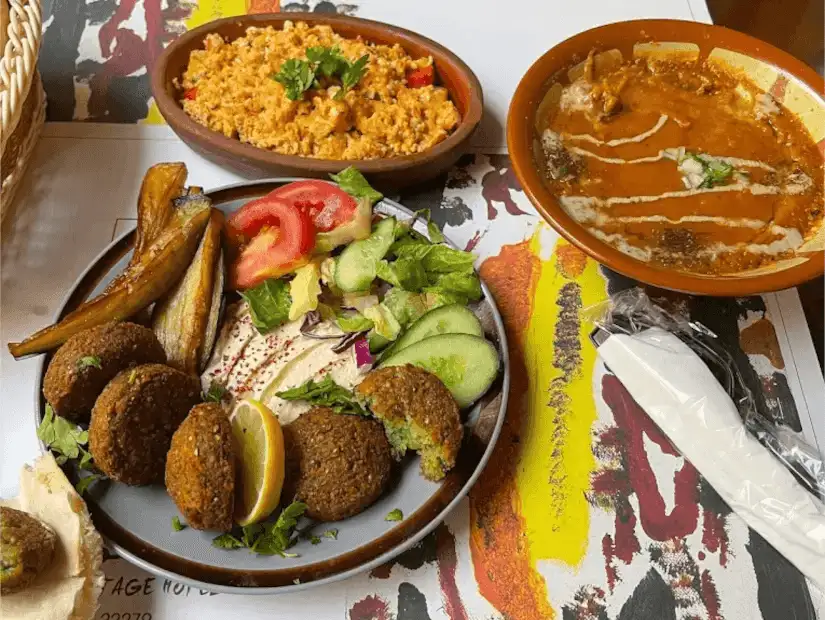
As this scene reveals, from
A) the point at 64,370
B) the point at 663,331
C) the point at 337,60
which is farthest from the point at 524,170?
the point at 64,370

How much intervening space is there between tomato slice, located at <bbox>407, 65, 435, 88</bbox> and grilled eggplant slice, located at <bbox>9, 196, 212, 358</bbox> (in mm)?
888

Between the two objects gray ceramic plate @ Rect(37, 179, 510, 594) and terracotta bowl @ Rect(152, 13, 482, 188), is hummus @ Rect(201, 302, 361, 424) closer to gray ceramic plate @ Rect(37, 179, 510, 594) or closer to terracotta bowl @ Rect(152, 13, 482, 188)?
gray ceramic plate @ Rect(37, 179, 510, 594)

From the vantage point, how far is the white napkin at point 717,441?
165 centimetres

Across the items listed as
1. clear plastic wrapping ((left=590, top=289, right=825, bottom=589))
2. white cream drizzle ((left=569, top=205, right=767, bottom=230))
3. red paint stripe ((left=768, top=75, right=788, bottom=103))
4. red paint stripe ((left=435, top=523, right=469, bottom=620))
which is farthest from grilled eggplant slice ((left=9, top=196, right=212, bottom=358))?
red paint stripe ((left=768, top=75, right=788, bottom=103))

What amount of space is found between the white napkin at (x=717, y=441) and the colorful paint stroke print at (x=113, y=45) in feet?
5.91

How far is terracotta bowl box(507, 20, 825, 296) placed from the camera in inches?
69.1

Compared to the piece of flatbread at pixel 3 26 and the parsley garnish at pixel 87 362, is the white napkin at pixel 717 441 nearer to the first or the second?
the parsley garnish at pixel 87 362

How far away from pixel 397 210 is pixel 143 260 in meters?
0.74

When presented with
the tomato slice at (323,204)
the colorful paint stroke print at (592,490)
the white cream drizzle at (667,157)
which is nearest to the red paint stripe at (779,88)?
the white cream drizzle at (667,157)

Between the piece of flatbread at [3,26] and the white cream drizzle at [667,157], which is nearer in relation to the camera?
the piece of flatbread at [3,26]

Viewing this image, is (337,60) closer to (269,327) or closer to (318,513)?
(269,327)

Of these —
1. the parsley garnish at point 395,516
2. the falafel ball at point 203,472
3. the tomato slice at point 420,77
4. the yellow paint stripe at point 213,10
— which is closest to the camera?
→ the falafel ball at point 203,472

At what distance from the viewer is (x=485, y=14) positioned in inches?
109

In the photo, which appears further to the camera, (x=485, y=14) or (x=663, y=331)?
(x=485, y=14)
